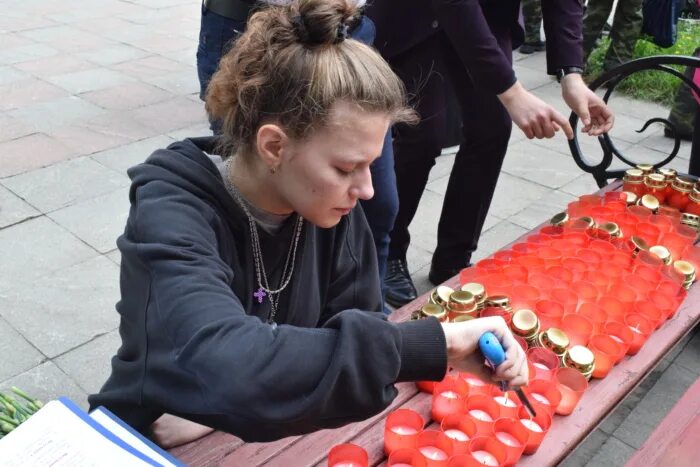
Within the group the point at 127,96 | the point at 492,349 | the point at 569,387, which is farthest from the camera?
the point at 127,96

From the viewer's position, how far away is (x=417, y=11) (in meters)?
2.58

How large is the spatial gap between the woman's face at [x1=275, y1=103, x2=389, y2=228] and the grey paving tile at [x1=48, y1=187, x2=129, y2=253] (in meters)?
2.09

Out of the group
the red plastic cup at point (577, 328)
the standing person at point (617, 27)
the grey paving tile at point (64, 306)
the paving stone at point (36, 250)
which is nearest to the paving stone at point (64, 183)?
the paving stone at point (36, 250)

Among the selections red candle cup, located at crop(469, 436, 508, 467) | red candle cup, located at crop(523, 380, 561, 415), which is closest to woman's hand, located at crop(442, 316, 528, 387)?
red candle cup, located at crop(469, 436, 508, 467)

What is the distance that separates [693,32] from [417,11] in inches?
230

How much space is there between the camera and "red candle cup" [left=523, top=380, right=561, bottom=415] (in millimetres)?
1567

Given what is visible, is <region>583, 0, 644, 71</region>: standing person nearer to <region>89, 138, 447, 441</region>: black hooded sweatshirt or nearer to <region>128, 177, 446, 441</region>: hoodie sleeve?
<region>89, 138, 447, 441</region>: black hooded sweatshirt

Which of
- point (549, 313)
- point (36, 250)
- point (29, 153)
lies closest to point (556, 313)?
point (549, 313)

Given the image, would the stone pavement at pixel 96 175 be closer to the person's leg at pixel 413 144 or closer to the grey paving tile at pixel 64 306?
the grey paving tile at pixel 64 306

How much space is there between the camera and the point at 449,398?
1.59m

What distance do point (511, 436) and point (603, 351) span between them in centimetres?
44

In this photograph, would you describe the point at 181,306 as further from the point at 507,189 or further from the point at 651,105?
the point at 651,105

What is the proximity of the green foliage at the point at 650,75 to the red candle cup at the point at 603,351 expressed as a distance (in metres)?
4.36

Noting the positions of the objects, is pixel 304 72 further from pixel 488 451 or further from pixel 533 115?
pixel 533 115
